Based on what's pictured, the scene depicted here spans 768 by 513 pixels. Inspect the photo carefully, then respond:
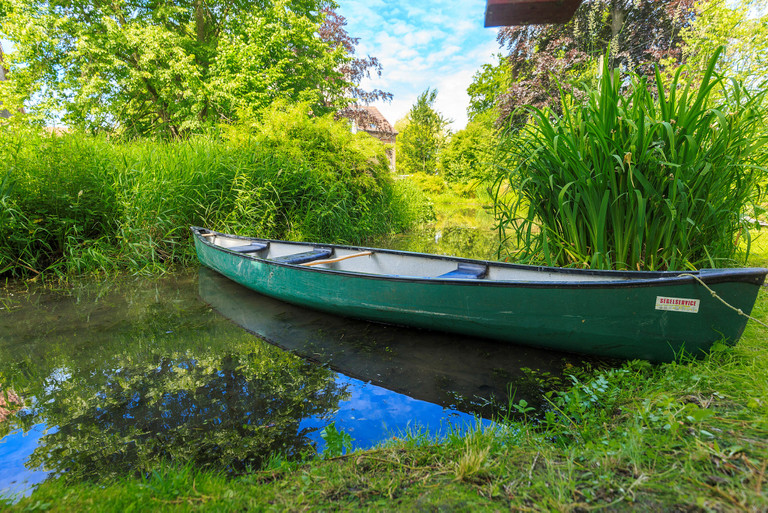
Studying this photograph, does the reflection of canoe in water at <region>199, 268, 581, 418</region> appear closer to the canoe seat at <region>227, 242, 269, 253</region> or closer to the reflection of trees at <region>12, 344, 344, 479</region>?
the reflection of trees at <region>12, 344, 344, 479</region>

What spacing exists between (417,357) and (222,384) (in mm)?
1685

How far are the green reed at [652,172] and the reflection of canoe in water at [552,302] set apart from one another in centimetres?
50

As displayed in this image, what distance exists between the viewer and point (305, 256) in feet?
17.4

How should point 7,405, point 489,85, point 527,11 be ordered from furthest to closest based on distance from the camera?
1. point 489,85
2. point 527,11
3. point 7,405

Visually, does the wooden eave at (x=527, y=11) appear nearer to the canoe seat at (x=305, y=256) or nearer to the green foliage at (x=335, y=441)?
the green foliage at (x=335, y=441)

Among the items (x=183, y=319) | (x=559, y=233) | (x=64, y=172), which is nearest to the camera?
(x=559, y=233)

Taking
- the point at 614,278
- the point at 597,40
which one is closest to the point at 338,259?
the point at 614,278

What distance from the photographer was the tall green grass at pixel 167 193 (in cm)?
587

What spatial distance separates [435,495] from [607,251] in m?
2.76

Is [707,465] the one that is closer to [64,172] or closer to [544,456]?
[544,456]

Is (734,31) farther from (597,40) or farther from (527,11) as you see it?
(527,11)

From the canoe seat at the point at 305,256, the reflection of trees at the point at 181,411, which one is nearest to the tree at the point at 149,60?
the canoe seat at the point at 305,256

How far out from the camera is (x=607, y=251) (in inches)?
129

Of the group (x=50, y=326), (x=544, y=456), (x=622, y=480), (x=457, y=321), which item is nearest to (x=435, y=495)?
(x=544, y=456)
